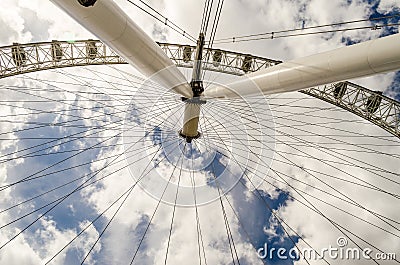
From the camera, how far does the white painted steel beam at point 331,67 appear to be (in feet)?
17.0

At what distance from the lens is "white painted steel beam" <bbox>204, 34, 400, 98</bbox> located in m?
5.19

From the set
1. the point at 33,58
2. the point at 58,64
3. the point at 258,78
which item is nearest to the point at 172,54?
the point at 58,64

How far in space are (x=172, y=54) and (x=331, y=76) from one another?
1547 centimetres

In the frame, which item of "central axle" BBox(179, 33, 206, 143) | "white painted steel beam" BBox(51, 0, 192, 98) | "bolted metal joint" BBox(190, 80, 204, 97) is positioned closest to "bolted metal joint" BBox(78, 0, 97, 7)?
"white painted steel beam" BBox(51, 0, 192, 98)

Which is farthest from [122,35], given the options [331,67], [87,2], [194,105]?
[194,105]

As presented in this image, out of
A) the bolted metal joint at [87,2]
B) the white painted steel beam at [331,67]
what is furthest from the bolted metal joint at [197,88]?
the bolted metal joint at [87,2]

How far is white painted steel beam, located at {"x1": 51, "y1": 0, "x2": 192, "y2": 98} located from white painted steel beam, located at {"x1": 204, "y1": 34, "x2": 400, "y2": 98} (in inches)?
96.1

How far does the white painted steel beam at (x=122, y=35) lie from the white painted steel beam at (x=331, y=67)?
2441 millimetres

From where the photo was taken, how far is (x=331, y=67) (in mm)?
5910

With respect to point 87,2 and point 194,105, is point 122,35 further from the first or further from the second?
point 194,105

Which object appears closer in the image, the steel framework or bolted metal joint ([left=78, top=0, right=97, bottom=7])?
bolted metal joint ([left=78, top=0, right=97, bottom=7])

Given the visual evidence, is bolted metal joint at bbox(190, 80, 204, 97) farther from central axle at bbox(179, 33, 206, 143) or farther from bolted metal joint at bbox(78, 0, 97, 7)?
bolted metal joint at bbox(78, 0, 97, 7)

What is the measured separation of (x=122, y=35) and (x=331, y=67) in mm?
4085

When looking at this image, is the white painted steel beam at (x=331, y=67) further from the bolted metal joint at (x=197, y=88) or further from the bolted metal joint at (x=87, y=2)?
the bolted metal joint at (x=87, y=2)
